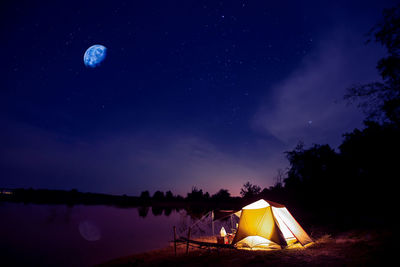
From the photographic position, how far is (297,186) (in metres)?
38.9

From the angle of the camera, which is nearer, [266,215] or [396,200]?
[266,215]

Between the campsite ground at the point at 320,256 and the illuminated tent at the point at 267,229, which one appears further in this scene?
the illuminated tent at the point at 267,229

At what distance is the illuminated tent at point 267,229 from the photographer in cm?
1005

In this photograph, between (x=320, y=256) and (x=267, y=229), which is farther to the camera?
(x=267, y=229)

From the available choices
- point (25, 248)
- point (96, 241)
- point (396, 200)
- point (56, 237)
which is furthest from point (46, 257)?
point (396, 200)

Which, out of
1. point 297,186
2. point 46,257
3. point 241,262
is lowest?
point 46,257

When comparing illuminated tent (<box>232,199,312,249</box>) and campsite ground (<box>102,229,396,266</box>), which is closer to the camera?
campsite ground (<box>102,229,396,266</box>)

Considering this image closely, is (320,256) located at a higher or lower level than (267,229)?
lower

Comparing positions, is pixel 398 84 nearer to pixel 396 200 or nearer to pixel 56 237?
pixel 396 200

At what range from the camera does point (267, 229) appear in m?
10.2

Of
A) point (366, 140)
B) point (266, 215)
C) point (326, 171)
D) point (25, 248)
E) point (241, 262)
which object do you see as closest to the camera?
point (241, 262)

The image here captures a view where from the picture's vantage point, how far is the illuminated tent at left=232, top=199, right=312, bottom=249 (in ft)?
33.0

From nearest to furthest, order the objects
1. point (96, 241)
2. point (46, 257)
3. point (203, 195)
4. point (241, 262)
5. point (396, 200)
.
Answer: point (241, 262)
point (46, 257)
point (96, 241)
point (396, 200)
point (203, 195)

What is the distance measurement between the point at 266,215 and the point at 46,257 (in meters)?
13.4
